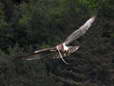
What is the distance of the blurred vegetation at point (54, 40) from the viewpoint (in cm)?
1911

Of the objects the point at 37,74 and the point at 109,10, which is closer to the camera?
the point at 37,74

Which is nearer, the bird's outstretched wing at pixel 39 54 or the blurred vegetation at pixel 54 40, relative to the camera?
the bird's outstretched wing at pixel 39 54

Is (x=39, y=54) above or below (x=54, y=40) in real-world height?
above

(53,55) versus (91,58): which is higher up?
(53,55)

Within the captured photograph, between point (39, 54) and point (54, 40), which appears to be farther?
point (54, 40)

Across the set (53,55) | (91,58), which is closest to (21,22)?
(91,58)

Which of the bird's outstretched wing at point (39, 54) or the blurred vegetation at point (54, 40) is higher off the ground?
the bird's outstretched wing at point (39, 54)

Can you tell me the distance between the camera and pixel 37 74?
19.3 m

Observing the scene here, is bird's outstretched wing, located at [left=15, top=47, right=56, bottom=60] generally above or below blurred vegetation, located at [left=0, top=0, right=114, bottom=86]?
above

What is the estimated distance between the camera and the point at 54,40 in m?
23.1

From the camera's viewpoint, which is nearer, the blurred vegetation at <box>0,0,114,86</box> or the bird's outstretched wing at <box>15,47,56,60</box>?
the bird's outstretched wing at <box>15,47,56,60</box>

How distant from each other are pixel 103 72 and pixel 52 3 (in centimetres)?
721

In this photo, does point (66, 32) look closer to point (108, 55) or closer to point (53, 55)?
point (108, 55)

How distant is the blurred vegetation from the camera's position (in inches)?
752
